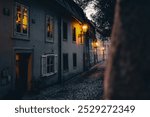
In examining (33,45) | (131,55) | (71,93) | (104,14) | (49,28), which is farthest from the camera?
(104,14)

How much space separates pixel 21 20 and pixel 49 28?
151 inches

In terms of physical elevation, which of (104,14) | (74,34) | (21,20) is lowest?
(21,20)

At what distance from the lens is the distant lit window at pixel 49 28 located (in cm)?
1391

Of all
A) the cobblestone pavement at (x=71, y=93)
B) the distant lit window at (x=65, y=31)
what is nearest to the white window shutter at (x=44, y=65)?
the cobblestone pavement at (x=71, y=93)

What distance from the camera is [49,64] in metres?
13.8

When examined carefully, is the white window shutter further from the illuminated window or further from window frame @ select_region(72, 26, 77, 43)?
window frame @ select_region(72, 26, 77, 43)

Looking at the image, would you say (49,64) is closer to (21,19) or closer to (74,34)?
(21,19)

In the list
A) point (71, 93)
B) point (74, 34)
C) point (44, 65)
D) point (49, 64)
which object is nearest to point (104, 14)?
point (74, 34)

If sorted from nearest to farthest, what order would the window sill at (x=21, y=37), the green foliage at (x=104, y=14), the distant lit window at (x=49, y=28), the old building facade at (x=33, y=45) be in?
the old building facade at (x=33, y=45) → the window sill at (x=21, y=37) → the distant lit window at (x=49, y=28) → the green foliage at (x=104, y=14)

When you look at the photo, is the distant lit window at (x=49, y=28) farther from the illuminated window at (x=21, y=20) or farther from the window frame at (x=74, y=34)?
the window frame at (x=74, y=34)

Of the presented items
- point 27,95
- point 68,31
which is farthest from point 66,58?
point 27,95

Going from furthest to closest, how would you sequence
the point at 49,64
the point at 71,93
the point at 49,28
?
the point at 49,28 → the point at 49,64 → the point at 71,93

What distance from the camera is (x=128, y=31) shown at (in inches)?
111

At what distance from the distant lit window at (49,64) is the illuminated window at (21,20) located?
2280 millimetres
